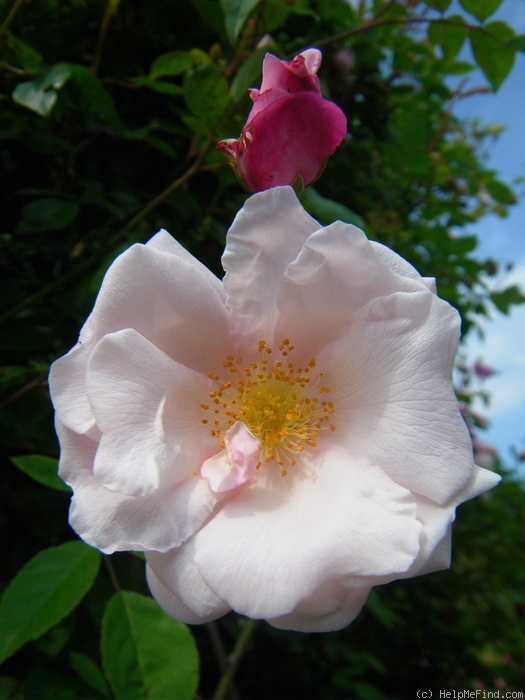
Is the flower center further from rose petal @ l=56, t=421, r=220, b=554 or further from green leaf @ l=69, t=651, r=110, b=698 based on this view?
green leaf @ l=69, t=651, r=110, b=698

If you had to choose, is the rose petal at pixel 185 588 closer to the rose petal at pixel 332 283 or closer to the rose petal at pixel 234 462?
the rose petal at pixel 234 462

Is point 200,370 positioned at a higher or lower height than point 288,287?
lower

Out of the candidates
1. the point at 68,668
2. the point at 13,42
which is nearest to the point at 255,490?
the point at 68,668

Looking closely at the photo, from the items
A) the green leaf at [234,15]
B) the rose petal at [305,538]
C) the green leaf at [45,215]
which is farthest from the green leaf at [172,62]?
the rose petal at [305,538]

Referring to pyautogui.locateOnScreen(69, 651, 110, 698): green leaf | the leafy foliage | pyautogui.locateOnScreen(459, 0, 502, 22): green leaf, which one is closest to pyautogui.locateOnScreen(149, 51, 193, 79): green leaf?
the leafy foliage

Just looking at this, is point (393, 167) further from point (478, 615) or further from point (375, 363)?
point (478, 615)
